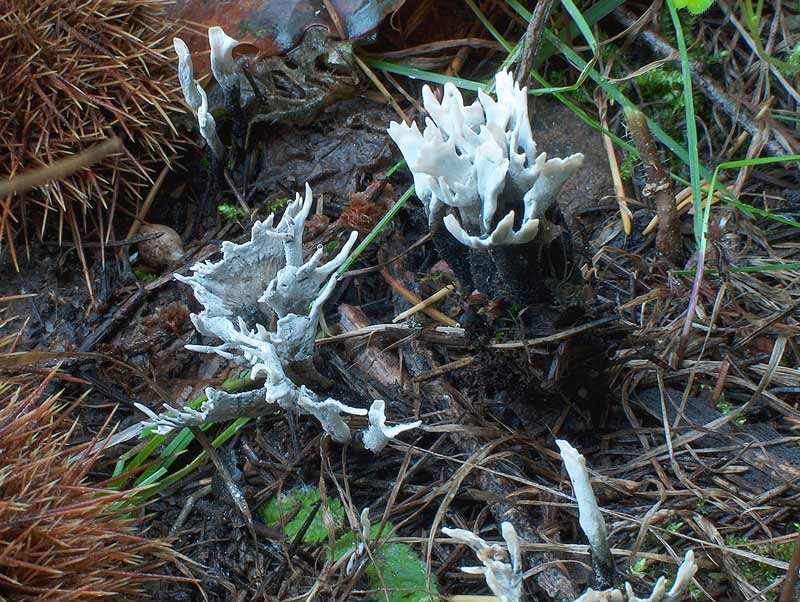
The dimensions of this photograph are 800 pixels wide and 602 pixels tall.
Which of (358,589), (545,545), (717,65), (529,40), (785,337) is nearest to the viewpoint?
(545,545)

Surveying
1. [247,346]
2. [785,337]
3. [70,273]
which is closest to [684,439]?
[785,337]

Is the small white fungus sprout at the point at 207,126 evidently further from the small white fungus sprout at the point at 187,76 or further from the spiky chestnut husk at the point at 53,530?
the spiky chestnut husk at the point at 53,530

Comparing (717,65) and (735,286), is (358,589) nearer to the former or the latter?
(735,286)

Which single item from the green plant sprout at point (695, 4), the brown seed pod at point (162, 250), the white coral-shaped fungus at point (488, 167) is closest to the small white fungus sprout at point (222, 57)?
the brown seed pod at point (162, 250)

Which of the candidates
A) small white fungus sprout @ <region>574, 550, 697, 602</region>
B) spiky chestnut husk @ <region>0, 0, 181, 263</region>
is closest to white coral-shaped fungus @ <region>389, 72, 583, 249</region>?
small white fungus sprout @ <region>574, 550, 697, 602</region>

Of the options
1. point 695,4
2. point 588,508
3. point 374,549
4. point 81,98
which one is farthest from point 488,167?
point 81,98

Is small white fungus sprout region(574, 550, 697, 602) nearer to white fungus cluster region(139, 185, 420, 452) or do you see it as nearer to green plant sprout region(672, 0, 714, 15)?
white fungus cluster region(139, 185, 420, 452)
